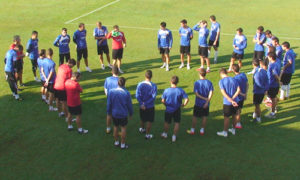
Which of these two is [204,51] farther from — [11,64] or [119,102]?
[11,64]

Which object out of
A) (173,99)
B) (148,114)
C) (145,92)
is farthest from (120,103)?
(173,99)

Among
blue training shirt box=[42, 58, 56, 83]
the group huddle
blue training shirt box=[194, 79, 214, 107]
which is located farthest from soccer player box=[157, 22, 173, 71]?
blue training shirt box=[194, 79, 214, 107]

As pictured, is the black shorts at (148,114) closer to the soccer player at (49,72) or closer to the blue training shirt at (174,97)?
the blue training shirt at (174,97)

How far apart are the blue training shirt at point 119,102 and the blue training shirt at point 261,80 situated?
3.95 m

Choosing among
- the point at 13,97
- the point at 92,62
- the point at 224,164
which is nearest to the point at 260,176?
the point at 224,164

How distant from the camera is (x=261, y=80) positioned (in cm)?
991

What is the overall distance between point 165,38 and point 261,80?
17.9 ft

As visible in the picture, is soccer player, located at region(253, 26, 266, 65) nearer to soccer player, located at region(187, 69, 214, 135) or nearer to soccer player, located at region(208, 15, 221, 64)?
soccer player, located at region(208, 15, 221, 64)

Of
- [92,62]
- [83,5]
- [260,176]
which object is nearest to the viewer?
[260,176]

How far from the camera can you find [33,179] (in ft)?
26.5

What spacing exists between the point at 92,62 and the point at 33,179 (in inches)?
342

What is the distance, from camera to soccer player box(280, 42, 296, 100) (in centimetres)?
1146

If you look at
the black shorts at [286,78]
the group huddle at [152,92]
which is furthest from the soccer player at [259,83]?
the black shorts at [286,78]

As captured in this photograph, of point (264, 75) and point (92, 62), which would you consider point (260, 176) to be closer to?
point (264, 75)
